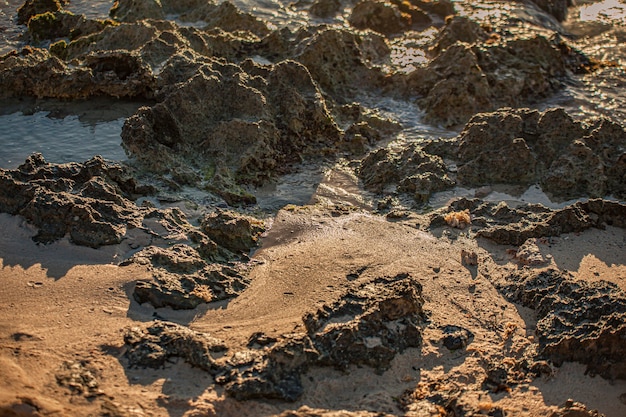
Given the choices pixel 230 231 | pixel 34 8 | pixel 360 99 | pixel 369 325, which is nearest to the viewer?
pixel 369 325

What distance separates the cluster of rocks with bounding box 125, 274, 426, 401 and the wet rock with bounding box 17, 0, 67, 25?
1002 centimetres

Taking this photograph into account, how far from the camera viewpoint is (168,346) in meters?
4.27

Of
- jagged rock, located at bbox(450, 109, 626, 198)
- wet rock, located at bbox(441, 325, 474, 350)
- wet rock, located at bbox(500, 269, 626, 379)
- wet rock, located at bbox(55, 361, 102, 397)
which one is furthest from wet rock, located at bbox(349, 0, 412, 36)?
wet rock, located at bbox(55, 361, 102, 397)

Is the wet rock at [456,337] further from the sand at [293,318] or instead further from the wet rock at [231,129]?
the wet rock at [231,129]

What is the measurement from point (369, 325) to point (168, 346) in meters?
1.44

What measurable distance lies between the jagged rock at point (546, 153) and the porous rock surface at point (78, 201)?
3720 mm

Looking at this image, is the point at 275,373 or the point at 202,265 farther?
the point at 202,265

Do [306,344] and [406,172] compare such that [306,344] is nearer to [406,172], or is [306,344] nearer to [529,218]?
[529,218]

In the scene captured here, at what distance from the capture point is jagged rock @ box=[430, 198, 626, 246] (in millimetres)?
6180

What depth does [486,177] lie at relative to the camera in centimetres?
741

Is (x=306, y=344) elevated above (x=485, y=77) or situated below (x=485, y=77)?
below

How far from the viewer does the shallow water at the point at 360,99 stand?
23.3 ft

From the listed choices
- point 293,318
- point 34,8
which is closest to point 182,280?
point 293,318

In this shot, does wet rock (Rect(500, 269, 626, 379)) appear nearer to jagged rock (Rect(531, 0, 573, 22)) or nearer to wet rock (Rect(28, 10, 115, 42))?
wet rock (Rect(28, 10, 115, 42))
